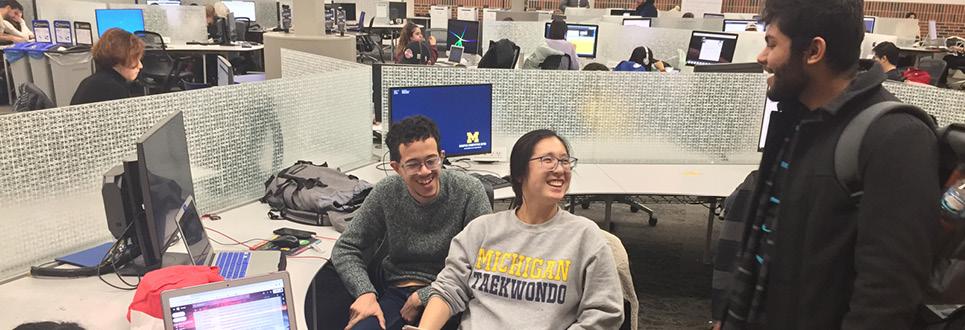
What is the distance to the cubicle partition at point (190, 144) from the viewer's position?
2.11m

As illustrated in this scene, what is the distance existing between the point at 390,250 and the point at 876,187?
1507 mm

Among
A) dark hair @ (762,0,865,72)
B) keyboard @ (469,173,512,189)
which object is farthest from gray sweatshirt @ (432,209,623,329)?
keyboard @ (469,173,512,189)

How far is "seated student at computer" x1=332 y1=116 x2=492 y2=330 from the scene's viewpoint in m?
2.20

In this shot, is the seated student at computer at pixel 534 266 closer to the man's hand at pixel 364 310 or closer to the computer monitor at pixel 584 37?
the man's hand at pixel 364 310

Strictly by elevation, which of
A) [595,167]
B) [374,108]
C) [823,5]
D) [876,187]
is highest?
[823,5]

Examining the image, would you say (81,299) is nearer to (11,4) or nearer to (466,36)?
(466,36)

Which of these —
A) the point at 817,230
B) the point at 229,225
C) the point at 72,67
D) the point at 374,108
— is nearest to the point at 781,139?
the point at 817,230

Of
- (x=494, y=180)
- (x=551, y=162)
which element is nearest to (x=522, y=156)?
(x=551, y=162)

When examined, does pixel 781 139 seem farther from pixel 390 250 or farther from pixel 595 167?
pixel 595 167

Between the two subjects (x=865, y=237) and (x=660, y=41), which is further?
(x=660, y=41)

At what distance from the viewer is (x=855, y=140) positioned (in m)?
1.25

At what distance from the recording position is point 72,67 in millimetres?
6590

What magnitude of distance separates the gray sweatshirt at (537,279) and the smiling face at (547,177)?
0.24ft

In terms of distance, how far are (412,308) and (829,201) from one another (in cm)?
127
